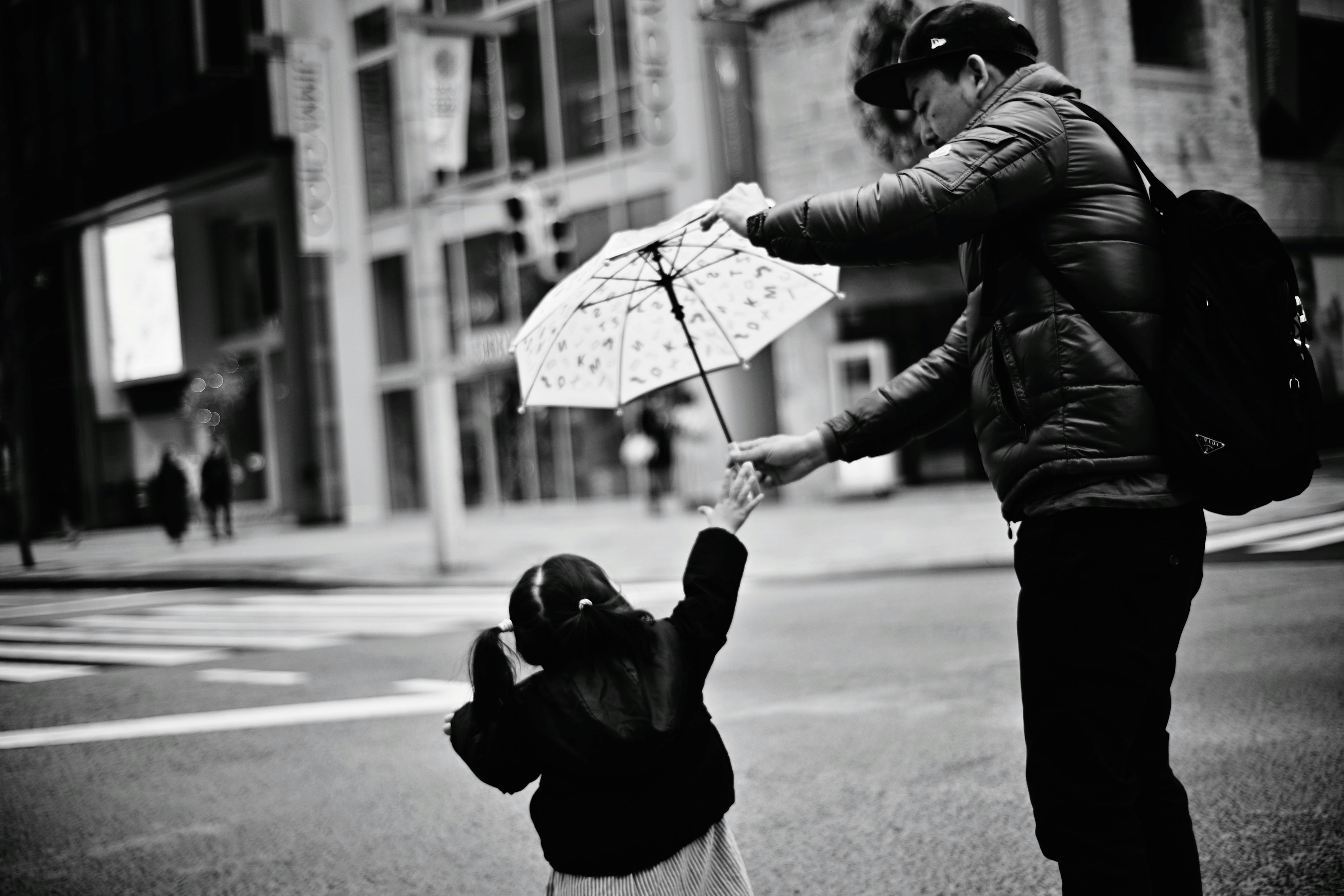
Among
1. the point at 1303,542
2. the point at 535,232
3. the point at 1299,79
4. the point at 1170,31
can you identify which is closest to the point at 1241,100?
the point at 1299,79

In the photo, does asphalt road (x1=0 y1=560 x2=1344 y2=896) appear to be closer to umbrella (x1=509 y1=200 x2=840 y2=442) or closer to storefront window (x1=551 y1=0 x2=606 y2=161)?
umbrella (x1=509 y1=200 x2=840 y2=442)

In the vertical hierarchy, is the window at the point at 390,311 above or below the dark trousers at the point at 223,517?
above

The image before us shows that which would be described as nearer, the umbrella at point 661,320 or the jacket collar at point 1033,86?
the jacket collar at point 1033,86

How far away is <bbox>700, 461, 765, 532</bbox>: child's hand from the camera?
2.77 meters

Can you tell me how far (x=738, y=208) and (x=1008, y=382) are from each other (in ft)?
2.09

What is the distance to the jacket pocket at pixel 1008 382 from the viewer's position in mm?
2340

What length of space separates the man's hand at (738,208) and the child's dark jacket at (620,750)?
0.68 m

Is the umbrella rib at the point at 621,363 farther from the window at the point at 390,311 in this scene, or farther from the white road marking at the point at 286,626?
the window at the point at 390,311

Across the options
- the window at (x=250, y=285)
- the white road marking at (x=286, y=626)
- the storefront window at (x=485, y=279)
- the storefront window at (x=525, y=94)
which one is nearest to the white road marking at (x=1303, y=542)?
the white road marking at (x=286, y=626)

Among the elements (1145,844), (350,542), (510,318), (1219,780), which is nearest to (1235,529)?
(1219,780)

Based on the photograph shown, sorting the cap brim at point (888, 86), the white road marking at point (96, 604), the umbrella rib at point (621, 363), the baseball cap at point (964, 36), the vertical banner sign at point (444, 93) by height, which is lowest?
the white road marking at point (96, 604)

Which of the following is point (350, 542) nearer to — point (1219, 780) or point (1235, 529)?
point (1235, 529)

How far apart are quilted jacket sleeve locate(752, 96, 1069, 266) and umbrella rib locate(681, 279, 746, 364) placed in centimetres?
107

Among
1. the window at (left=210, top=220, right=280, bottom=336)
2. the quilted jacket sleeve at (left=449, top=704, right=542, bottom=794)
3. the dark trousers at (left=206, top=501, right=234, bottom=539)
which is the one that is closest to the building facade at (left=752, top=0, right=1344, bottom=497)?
the quilted jacket sleeve at (left=449, top=704, right=542, bottom=794)
